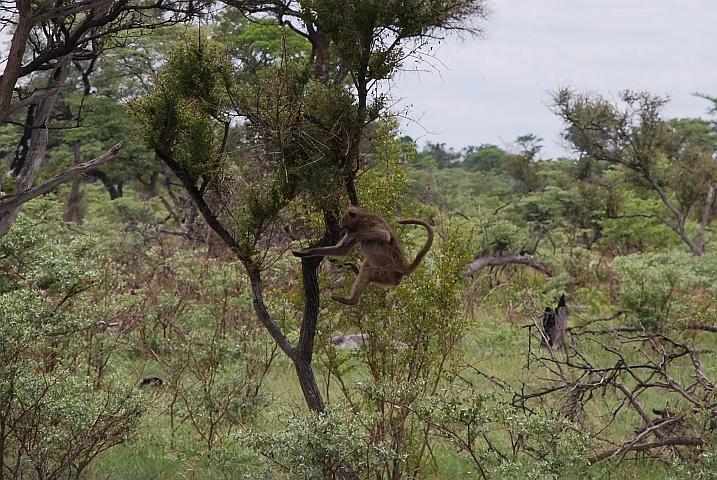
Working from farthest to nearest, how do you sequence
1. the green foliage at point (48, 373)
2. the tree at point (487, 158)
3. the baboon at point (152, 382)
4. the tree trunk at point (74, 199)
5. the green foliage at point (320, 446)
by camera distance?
the tree at point (487, 158) < the tree trunk at point (74, 199) < the baboon at point (152, 382) < the green foliage at point (48, 373) < the green foliage at point (320, 446)

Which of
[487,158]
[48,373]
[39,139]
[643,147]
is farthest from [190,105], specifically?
[487,158]

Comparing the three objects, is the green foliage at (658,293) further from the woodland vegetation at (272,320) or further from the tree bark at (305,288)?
the tree bark at (305,288)

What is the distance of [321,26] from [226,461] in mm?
3616

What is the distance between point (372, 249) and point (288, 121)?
1.05 meters

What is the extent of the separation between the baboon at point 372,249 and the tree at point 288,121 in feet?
0.57

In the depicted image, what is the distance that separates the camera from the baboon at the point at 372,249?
4988 mm

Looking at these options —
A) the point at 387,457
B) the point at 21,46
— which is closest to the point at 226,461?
the point at 387,457

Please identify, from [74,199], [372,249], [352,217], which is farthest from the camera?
[74,199]

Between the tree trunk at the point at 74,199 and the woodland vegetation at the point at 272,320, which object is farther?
the tree trunk at the point at 74,199

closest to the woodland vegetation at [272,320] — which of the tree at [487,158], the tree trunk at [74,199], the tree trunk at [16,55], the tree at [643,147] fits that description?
the tree trunk at [16,55]

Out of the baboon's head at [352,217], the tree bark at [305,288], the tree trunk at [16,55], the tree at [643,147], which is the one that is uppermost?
the tree at [643,147]

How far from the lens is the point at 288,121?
476 cm

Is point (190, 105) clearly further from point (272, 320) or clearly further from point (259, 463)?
point (259, 463)

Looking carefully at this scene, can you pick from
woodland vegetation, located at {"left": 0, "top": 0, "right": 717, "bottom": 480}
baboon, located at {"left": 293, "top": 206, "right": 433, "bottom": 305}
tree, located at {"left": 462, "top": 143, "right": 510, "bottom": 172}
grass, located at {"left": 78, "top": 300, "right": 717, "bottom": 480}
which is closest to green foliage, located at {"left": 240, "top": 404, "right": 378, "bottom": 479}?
woodland vegetation, located at {"left": 0, "top": 0, "right": 717, "bottom": 480}
